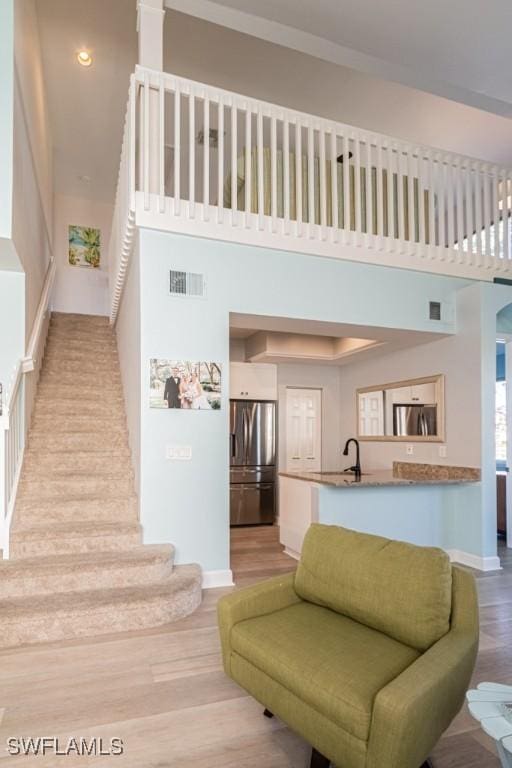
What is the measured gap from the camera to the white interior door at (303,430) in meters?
7.39

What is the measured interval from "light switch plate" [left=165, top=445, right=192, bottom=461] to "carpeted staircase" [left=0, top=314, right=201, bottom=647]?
0.63 meters

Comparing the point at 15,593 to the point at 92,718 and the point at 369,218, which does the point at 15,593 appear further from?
the point at 369,218

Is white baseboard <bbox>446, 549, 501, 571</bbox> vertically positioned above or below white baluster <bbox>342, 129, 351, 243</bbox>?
below

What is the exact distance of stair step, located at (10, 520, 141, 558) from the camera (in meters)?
Result: 3.55

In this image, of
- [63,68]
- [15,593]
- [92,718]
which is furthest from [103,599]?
[63,68]

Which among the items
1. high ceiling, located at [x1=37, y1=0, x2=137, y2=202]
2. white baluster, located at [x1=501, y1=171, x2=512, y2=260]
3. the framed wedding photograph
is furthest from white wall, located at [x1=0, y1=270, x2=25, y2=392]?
white baluster, located at [x1=501, y1=171, x2=512, y2=260]

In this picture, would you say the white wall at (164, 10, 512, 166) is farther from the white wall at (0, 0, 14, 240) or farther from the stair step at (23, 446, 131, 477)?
the stair step at (23, 446, 131, 477)

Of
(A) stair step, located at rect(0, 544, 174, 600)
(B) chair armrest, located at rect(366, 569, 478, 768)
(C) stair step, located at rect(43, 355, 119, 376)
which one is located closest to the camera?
(B) chair armrest, located at rect(366, 569, 478, 768)

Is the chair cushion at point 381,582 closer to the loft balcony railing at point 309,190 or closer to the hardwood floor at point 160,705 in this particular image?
the hardwood floor at point 160,705

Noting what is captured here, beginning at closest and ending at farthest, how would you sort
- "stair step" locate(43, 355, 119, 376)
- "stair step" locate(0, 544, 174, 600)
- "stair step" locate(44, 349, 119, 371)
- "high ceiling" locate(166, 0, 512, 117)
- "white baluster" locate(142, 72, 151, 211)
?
1. "stair step" locate(0, 544, 174, 600)
2. "white baluster" locate(142, 72, 151, 211)
3. "high ceiling" locate(166, 0, 512, 117)
4. "stair step" locate(43, 355, 119, 376)
5. "stair step" locate(44, 349, 119, 371)

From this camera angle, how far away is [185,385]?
397cm

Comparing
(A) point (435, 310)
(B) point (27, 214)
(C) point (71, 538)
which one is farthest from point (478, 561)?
(B) point (27, 214)

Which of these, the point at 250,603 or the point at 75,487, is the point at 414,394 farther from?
the point at 250,603

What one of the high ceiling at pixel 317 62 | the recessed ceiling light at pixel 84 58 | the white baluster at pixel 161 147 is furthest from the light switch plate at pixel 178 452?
the recessed ceiling light at pixel 84 58
